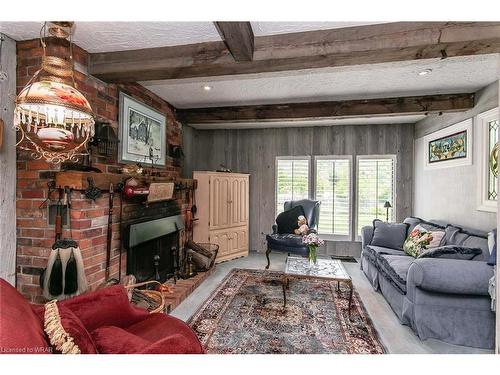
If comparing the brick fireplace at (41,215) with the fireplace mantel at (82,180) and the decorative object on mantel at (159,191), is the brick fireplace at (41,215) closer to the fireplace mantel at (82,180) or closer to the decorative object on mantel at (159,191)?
the fireplace mantel at (82,180)

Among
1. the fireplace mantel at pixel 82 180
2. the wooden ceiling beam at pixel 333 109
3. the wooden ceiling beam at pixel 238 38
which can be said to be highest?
the wooden ceiling beam at pixel 333 109

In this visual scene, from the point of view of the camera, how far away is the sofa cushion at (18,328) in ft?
2.35

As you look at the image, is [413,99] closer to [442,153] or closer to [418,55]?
[442,153]

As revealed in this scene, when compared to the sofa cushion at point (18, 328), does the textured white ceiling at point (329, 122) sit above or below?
above

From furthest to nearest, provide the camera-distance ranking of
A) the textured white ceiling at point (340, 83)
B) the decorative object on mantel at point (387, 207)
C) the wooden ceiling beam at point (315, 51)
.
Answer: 1. the decorative object on mantel at point (387, 207)
2. the textured white ceiling at point (340, 83)
3. the wooden ceiling beam at point (315, 51)

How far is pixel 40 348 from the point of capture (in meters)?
0.79

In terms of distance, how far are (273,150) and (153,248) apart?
299 cm

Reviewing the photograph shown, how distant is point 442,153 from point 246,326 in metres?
3.72

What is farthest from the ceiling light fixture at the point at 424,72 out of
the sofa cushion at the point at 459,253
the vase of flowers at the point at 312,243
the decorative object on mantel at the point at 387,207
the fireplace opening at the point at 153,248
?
the fireplace opening at the point at 153,248

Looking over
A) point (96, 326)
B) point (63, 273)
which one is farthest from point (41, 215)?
point (96, 326)

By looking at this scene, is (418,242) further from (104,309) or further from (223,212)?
(104,309)

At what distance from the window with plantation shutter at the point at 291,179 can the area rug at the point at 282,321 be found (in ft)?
6.52

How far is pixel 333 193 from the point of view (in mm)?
4695
